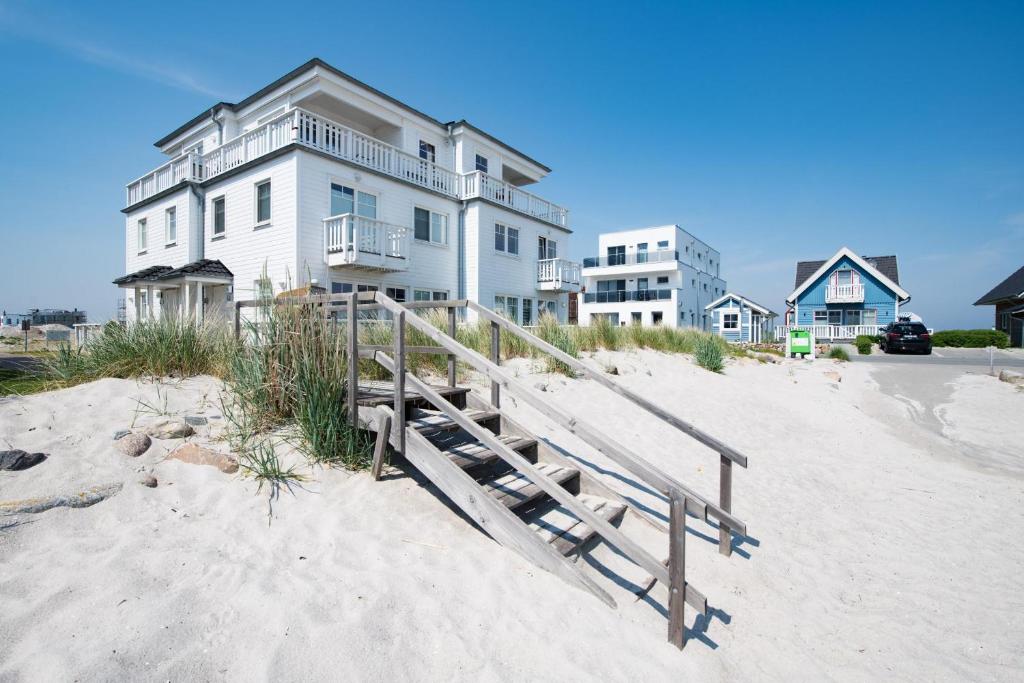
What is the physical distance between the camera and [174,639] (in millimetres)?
2191

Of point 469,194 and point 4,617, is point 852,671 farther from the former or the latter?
point 469,194

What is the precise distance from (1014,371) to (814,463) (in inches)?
686

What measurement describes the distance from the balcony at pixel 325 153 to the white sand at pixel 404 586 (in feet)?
37.1

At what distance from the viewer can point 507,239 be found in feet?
68.8

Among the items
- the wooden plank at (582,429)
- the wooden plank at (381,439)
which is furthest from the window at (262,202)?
the wooden plank at (582,429)

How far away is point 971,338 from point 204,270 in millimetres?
44247

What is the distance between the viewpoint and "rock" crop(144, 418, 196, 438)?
13.7 ft

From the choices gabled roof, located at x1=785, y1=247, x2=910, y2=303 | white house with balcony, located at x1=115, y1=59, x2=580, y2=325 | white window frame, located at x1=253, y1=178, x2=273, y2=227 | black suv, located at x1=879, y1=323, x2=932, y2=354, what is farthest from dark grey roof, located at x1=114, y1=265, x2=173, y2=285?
gabled roof, located at x1=785, y1=247, x2=910, y2=303

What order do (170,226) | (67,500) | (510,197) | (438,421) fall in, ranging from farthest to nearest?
(510,197) → (170,226) → (438,421) → (67,500)

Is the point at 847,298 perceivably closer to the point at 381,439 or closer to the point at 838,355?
the point at 838,355

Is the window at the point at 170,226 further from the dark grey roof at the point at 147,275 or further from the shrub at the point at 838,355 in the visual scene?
the shrub at the point at 838,355

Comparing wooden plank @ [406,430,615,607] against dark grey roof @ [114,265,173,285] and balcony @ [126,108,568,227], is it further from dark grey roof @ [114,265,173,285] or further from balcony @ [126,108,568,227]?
dark grey roof @ [114,265,173,285]

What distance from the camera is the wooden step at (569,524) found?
10.9 feet

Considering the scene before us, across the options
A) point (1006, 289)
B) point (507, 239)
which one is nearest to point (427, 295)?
point (507, 239)
